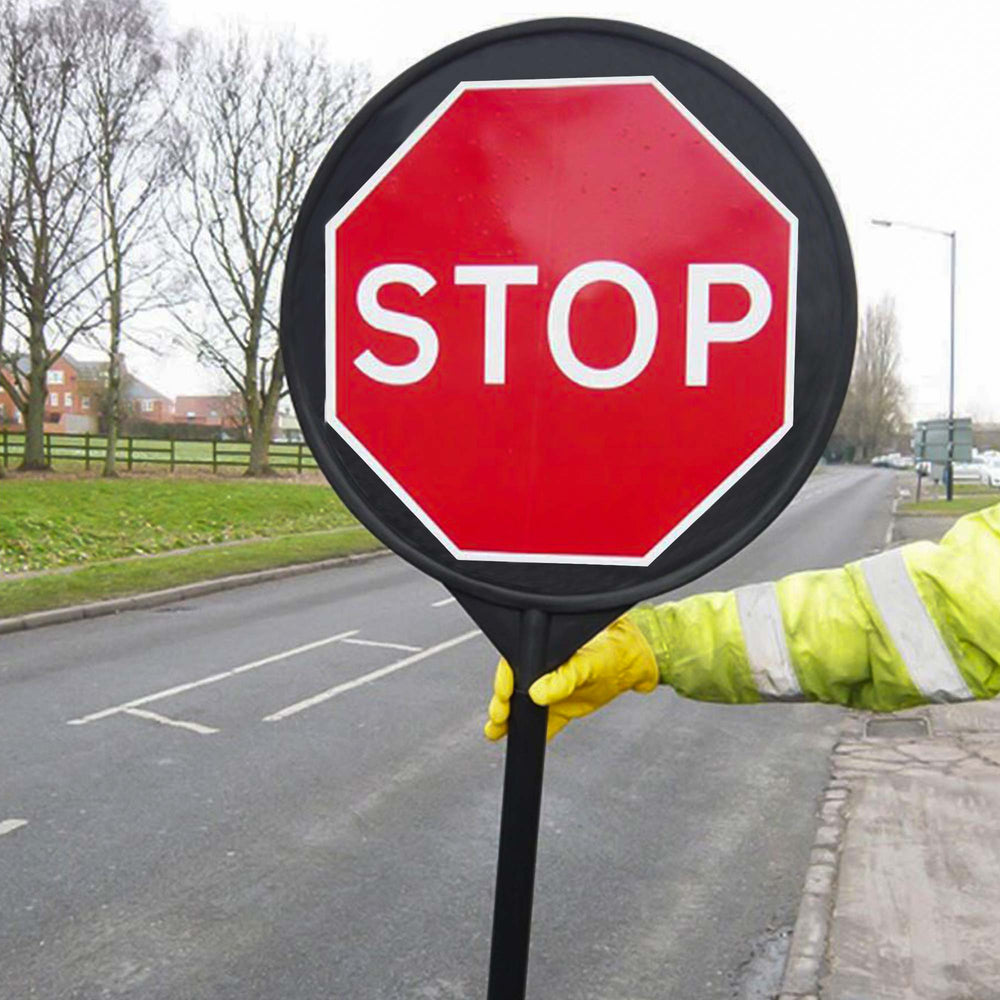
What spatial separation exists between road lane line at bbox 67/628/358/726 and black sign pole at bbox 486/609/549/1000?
679 cm

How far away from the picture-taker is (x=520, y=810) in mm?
1095

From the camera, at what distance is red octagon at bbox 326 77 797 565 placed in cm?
104

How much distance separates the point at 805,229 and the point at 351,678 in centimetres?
804

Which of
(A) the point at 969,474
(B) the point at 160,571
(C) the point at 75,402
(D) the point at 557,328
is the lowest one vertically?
(B) the point at 160,571

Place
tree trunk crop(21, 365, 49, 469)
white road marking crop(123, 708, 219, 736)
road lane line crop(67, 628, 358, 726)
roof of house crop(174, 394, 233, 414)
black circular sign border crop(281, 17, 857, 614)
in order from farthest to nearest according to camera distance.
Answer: roof of house crop(174, 394, 233, 414) < tree trunk crop(21, 365, 49, 469) < road lane line crop(67, 628, 358, 726) < white road marking crop(123, 708, 219, 736) < black circular sign border crop(281, 17, 857, 614)

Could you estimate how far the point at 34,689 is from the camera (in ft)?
27.0

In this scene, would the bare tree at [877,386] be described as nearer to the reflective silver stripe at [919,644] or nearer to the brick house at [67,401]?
the brick house at [67,401]

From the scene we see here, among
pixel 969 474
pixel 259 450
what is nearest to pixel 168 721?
pixel 259 450

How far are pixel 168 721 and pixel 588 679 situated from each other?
6.69 metres

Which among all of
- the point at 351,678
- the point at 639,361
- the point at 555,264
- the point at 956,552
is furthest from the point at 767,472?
the point at 351,678

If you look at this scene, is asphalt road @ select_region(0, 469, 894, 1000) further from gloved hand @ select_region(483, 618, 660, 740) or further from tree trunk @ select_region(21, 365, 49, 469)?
tree trunk @ select_region(21, 365, 49, 469)

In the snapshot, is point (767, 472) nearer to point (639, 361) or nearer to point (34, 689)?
point (639, 361)

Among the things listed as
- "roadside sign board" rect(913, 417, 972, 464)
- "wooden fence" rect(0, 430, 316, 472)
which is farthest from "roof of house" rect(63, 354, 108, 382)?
"roadside sign board" rect(913, 417, 972, 464)

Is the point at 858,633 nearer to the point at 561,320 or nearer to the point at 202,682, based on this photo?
the point at 561,320
